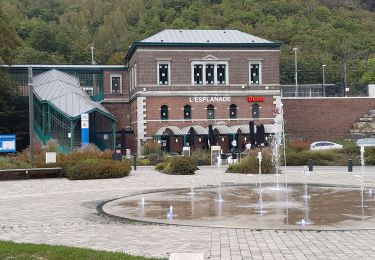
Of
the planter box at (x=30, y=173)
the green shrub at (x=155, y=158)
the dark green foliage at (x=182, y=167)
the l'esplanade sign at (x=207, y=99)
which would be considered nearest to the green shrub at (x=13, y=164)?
the planter box at (x=30, y=173)

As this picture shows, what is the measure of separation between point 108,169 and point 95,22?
103 m

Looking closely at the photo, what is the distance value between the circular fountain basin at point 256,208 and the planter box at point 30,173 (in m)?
9.88

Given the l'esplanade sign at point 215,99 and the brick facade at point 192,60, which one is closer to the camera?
the brick facade at point 192,60

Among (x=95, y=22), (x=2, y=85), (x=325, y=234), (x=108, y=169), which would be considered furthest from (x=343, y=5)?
(x=325, y=234)

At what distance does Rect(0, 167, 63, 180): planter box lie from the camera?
27594mm

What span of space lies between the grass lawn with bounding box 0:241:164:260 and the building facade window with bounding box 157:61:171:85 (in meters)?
46.9

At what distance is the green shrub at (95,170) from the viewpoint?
27125mm

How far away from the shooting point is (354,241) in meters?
10.3

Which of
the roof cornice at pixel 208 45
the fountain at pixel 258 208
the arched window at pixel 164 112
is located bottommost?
the fountain at pixel 258 208

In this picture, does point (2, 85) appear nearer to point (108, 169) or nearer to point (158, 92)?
point (158, 92)

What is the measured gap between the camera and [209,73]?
56594mm

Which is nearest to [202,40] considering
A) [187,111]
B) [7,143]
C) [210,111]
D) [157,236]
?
[210,111]

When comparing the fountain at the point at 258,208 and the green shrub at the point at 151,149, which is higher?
the green shrub at the point at 151,149

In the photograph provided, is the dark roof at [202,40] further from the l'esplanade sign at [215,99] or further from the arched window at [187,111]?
the arched window at [187,111]
